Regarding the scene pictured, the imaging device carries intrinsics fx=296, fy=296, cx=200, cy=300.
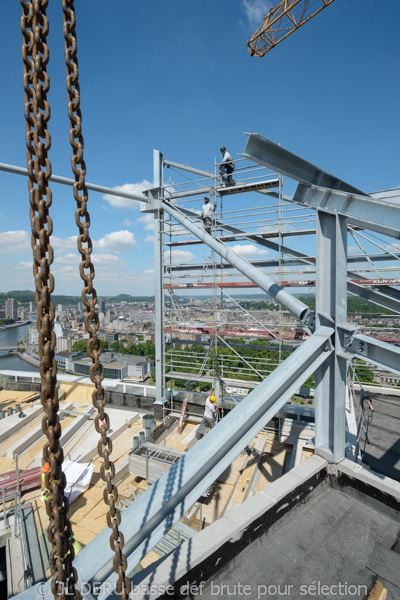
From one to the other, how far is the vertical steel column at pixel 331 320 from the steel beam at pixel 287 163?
46 centimetres

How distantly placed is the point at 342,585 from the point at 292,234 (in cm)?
1019

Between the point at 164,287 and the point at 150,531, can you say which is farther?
the point at 164,287

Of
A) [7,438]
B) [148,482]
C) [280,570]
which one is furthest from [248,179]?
[7,438]

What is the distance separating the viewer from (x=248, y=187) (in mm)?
11789

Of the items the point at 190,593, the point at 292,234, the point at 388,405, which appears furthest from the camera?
the point at 292,234

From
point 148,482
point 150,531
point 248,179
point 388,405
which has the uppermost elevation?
point 248,179

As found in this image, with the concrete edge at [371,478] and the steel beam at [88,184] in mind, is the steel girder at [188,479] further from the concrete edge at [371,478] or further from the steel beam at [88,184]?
the steel beam at [88,184]

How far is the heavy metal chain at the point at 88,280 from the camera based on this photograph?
1.52m

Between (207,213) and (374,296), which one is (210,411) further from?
(207,213)

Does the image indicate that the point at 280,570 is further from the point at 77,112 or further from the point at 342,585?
the point at 77,112

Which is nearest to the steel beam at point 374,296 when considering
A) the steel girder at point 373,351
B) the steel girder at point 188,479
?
the steel girder at point 373,351

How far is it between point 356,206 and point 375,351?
1668 mm

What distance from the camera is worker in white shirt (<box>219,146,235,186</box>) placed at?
1179 centimetres

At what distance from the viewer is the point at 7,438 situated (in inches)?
387
